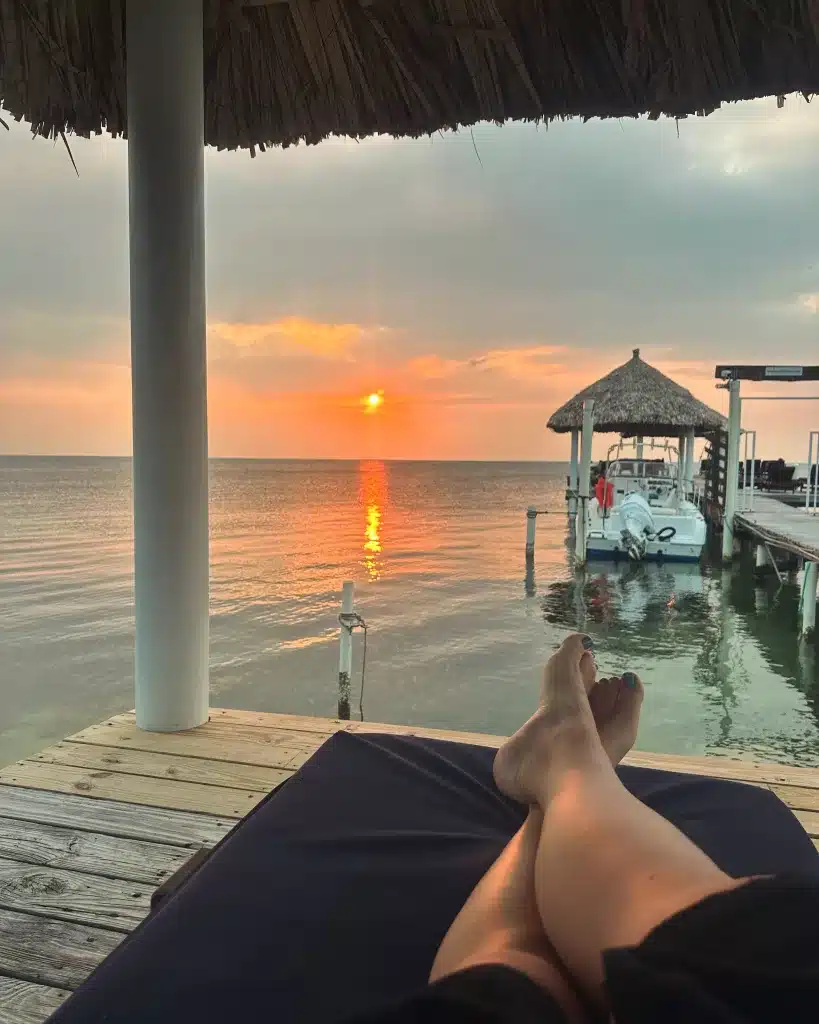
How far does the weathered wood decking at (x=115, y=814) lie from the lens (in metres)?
1.20

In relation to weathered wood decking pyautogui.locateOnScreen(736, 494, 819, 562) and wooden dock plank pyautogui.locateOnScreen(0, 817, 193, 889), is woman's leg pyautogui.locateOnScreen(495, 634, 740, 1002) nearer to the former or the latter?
wooden dock plank pyautogui.locateOnScreen(0, 817, 193, 889)

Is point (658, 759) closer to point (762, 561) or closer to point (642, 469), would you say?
point (762, 561)

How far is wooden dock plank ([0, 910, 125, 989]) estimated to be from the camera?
113 centimetres

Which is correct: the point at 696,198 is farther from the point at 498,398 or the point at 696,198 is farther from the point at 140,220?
the point at 498,398

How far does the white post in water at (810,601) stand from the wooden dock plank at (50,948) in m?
6.90

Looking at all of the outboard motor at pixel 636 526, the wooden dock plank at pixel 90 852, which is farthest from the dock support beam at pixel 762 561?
the wooden dock plank at pixel 90 852

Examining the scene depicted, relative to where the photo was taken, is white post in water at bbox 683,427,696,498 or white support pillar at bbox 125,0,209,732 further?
white post in water at bbox 683,427,696,498

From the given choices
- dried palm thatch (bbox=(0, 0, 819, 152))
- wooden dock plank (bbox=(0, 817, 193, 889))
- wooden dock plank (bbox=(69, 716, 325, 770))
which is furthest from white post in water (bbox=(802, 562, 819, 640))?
wooden dock plank (bbox=(0, 817, 193, 889))

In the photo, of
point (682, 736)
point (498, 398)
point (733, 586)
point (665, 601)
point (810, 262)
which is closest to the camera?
point (682, 736)

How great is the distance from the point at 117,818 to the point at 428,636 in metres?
5.11

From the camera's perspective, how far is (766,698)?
497 cm

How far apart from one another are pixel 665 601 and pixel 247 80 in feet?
24.5

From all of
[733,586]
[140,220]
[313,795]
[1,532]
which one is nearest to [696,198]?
[733,586]

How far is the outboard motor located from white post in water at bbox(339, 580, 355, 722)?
768cm
